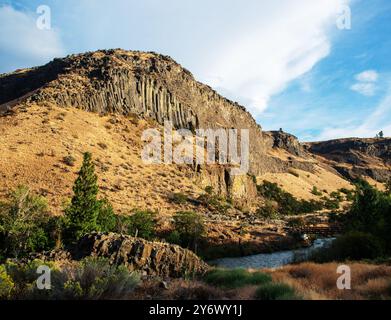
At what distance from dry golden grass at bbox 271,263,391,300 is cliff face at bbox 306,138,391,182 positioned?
16674cm

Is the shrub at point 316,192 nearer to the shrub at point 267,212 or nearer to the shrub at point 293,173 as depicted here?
the shrub at point 293,173

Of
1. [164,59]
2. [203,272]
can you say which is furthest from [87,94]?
[203,272]

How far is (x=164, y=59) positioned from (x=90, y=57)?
78.2 ft

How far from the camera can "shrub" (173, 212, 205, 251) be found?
43781mm

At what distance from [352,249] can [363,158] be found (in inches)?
6684

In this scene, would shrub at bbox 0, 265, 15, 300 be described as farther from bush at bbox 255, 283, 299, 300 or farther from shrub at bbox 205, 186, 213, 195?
shrub at bbox 205, 186, 213, 195

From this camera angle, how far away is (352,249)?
30.4 meters

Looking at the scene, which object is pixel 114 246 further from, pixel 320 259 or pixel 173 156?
pixel 173 156

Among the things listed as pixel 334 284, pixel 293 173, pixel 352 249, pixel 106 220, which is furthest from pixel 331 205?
pixel 334 284

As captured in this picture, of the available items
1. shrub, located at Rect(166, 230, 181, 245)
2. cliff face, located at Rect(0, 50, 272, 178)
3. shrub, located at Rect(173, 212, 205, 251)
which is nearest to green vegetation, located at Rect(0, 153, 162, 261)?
shrub, located at Rect(166, 230, 181, 245)

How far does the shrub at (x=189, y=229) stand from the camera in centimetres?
4378

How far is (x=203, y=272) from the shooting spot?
1816cm

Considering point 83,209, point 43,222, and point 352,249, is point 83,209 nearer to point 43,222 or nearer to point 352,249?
point 43,222

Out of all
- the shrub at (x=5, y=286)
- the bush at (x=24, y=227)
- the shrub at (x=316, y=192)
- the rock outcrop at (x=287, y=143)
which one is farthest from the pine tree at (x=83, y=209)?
the rock outcrop at (x=287, y=143)
